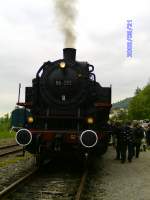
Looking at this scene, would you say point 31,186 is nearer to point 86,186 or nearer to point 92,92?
point 86,186

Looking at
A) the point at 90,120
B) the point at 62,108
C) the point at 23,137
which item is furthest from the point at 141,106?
the point at 23,137

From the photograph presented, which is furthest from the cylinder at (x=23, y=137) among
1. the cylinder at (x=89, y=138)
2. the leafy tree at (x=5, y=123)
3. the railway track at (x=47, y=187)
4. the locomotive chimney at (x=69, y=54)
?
the leafy tree at (x=5, y=123)

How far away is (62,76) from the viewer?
43.3 ft

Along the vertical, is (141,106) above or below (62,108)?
above

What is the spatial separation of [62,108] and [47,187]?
126 inches

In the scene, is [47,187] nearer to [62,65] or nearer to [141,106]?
[62,65]

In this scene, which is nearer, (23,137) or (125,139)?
(23,137)

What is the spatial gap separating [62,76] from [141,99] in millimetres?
77865

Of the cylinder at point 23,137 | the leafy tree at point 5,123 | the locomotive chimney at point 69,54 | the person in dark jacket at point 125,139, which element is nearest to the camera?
the cylinder at point 23,137

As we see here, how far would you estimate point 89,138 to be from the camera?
12016 millimetres

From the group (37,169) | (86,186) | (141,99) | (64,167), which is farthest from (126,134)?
(141,99)

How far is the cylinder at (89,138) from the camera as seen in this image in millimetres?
11992

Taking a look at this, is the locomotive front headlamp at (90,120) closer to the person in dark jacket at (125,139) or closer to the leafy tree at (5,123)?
the person in dark jacket at (125,139)

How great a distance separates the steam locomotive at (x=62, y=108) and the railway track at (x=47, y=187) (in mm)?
681
